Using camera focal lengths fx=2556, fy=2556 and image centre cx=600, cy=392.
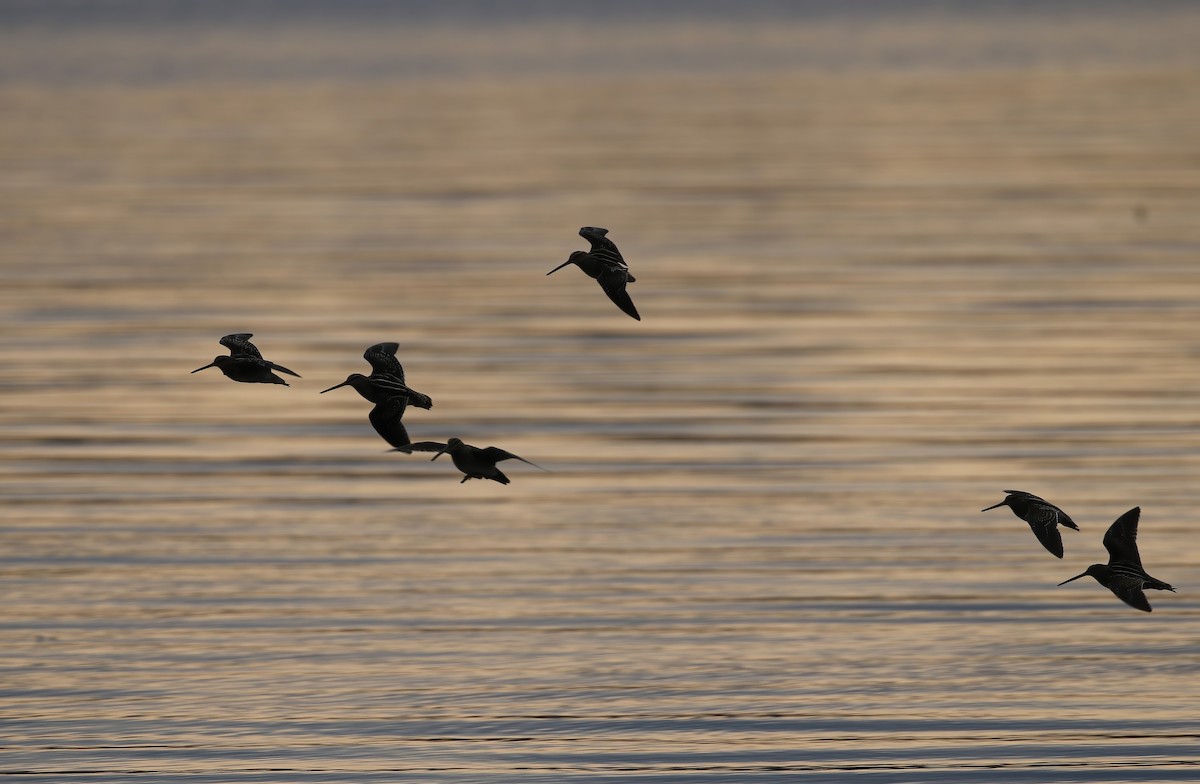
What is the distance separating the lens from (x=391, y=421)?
971cm

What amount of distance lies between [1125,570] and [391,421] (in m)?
2.93

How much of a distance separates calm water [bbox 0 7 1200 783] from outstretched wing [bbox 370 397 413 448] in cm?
197

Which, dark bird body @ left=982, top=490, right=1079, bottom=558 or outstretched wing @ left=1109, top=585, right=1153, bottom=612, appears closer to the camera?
dark bird body @ left=982, top=490, right=1079, bottom=558

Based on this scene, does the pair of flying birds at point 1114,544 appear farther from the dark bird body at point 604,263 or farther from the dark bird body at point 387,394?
the dark bird body at point 387,394

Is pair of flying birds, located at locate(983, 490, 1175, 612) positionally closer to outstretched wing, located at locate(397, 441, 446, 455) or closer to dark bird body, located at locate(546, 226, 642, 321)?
dark bird body, located at locate(546, 226, 642, 321)

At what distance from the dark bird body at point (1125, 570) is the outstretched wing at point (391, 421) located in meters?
2.76

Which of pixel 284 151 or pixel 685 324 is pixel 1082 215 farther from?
pixel 284 151

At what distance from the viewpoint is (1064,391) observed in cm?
1989

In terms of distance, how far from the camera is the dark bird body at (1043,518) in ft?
31.4

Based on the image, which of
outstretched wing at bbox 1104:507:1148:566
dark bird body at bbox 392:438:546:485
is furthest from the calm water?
dark bird body at bbox 392:438:546:485

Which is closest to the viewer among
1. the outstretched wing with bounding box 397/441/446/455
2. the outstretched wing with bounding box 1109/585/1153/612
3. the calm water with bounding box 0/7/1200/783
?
the outstretched wing with bounding box 397/441/446/455

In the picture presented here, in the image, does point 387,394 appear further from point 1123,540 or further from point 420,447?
point 1123,540

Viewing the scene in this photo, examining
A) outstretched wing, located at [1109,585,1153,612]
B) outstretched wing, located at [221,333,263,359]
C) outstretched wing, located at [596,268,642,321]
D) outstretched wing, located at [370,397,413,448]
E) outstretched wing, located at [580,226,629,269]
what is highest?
outstretched wing, located at [580,226,629,269]

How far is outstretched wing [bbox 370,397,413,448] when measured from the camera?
31.6ft
